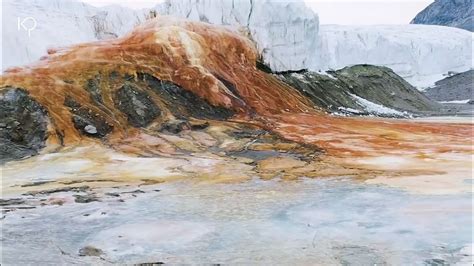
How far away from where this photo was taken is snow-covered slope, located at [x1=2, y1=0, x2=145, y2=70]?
1068cm

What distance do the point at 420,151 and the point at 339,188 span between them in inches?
107

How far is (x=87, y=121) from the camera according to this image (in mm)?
9203

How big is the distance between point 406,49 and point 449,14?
2829 centimetres

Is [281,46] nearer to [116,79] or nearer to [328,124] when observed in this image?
[328,124]

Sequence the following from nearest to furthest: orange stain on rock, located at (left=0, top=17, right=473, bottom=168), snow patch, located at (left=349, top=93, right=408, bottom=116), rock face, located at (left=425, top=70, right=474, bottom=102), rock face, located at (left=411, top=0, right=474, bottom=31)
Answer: orange stain on rock, located at (left=0, top=17, right=473, bottom=168) → snow patch, located at (left=349, top=93, right=408, bottom=116) → rock face, located at (left=425, top=70, right=474, bottom=102) → rock face, located at (left=411, top=0, right=474, bottom=31)

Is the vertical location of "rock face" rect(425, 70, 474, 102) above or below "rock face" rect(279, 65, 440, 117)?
below

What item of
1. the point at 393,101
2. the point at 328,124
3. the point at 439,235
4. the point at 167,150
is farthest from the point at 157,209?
the point at 393,101

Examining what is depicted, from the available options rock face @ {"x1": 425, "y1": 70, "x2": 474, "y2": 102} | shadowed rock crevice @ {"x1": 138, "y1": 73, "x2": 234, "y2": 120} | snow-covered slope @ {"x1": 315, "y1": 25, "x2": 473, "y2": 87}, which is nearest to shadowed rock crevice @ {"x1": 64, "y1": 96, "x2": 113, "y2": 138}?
shadowed rock crevice @ {"x1": 138, "y1": 73, "x2": 234, "y2": 120}

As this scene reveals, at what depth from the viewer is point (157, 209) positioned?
16.9ft

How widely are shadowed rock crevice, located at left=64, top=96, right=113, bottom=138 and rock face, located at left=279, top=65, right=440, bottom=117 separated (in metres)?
6.92

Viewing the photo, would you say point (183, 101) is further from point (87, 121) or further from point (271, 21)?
point (271, 21)

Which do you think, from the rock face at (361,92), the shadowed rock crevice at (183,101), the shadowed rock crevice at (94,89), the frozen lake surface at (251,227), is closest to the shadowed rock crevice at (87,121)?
the shadowed rock crevice at (94,89)

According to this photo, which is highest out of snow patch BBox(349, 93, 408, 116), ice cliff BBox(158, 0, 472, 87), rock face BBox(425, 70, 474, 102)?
ice cliff BBox(158, 0, 472, 87)

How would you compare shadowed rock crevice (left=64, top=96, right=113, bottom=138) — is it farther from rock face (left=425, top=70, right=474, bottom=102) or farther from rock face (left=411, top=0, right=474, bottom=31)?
rock face (left=411, top=0, right=474, bottom=31)
